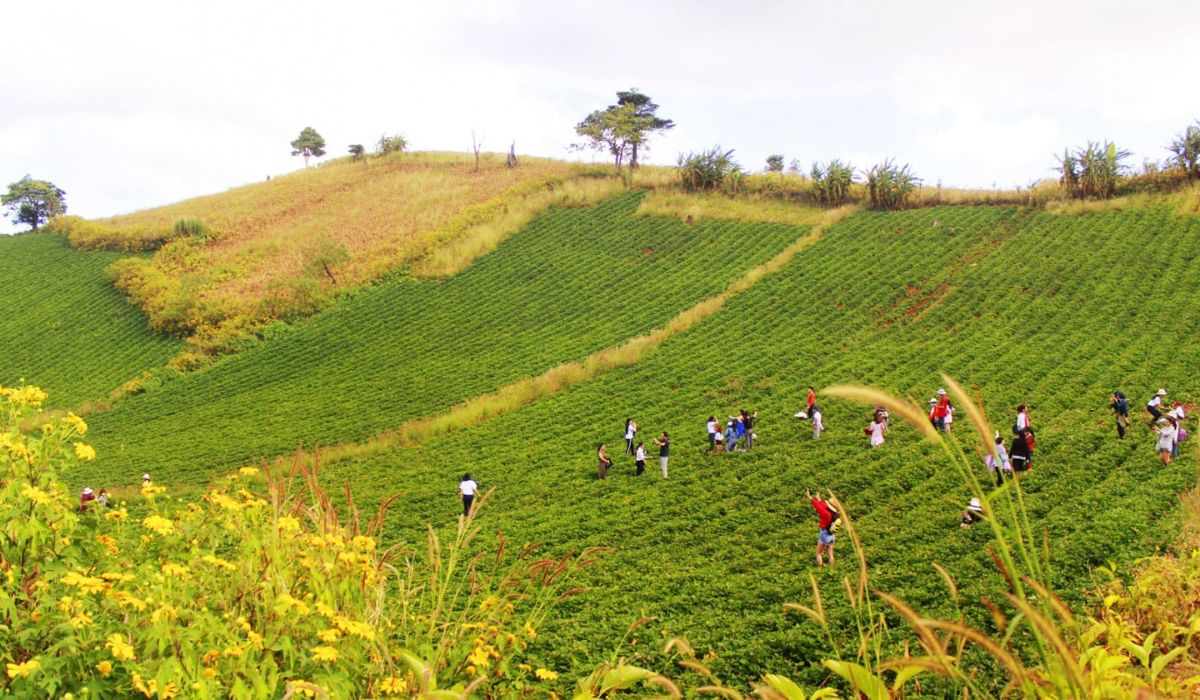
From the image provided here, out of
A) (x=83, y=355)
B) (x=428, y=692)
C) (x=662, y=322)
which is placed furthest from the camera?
(x=83, y=355)

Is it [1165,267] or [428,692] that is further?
[1165,267]

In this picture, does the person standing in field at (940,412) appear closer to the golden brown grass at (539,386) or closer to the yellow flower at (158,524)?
the golden brown grass at (539,386)

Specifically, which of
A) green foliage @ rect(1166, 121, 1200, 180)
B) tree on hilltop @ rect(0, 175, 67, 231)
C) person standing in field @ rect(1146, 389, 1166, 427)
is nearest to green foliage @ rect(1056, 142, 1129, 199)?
green foliage @ rect(1166, 121, 1200, 180)

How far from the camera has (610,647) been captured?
40.7 feet

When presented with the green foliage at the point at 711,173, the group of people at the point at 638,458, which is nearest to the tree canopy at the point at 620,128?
the green foliage at the point at 711,173

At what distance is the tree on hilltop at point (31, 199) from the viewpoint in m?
85.1

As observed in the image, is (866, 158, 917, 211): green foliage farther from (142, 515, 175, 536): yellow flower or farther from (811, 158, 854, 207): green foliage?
(142, 515, 175, 536): yellow flower

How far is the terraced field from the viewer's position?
552 inches

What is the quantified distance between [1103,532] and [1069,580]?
2.26 metres

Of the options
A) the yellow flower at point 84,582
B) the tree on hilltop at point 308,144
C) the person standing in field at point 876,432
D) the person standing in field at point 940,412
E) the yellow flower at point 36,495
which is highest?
the tree on hilltop at point 308,144

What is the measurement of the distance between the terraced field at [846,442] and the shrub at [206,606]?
5.72 feet

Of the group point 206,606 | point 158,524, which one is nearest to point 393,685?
point 206,606

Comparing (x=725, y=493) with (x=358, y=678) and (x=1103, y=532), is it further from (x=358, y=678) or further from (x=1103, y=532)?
(x=358, y=678)

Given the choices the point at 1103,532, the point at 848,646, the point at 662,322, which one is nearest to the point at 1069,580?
the point at 1103,532
